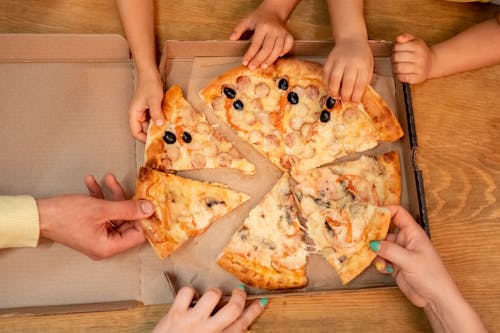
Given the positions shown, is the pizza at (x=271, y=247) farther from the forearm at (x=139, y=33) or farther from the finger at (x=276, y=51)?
the forearm at (x=139, y=33)

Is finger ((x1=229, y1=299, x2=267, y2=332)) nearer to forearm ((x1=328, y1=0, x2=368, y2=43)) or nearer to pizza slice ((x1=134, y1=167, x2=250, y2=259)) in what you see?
pizza slice ((x1=134, y1=167, x2=250, y2=259))

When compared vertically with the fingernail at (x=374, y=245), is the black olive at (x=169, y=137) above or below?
above

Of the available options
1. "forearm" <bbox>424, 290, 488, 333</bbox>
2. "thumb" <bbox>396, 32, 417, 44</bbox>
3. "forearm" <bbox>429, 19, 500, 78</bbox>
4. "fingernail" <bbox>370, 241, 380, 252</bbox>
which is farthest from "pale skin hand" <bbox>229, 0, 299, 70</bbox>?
"forearm" <bbox>424, 290, 488, 333</bbox>

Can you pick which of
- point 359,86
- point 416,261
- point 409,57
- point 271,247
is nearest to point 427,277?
point 416,261

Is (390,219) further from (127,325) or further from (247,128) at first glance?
(127,325)

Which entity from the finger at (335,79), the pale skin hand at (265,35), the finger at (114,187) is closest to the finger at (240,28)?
the pale skin hand at (265,35)

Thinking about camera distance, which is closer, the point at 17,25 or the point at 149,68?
the point at 149,68

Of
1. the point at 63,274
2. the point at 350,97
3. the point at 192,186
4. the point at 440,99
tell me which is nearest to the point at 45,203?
the point at 63,274
